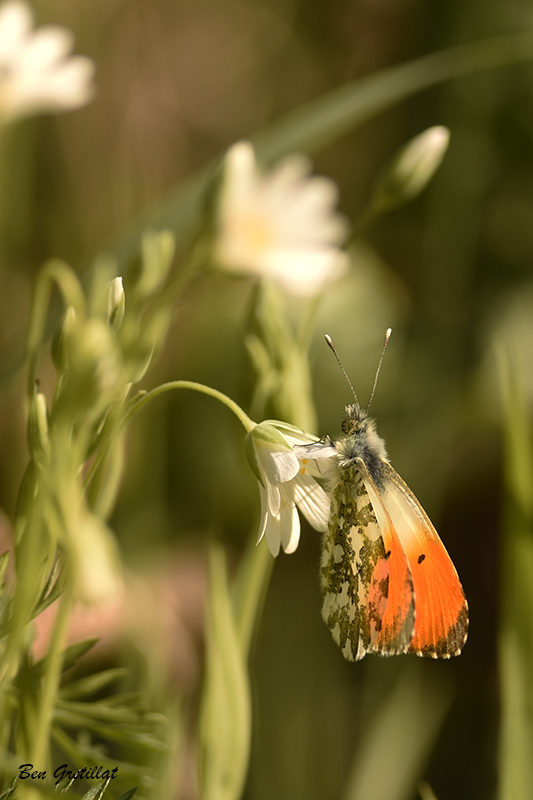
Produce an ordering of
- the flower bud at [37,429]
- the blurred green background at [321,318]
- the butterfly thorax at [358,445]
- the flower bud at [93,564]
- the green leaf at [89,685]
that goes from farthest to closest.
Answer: the blurred green background at [321,318] → the butterfly thorax at [358,445] → the green leaf at [89,685] → the flower bud at [37,429] → the flower bud at [93,564]

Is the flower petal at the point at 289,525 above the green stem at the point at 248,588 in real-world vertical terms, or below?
above

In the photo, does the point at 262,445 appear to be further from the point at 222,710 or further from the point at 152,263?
the point at 222,710

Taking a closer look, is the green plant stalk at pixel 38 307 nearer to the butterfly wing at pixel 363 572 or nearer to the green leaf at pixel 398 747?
the butterfly wing at pixel 363 572

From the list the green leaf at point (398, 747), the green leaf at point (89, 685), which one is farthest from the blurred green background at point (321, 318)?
the green leaf at point (89, 685)

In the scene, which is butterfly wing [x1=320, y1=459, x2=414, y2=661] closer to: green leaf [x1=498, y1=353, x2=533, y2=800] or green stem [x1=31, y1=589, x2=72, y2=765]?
green leaf [x1=498, y1=353, x2=533, y2=800]

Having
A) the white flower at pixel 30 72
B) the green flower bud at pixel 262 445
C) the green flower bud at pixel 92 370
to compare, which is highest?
the white flower at pixel 30 72
